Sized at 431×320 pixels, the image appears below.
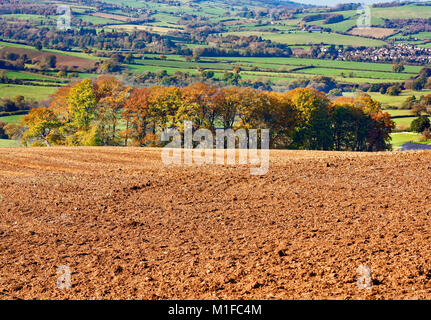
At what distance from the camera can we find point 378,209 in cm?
1394

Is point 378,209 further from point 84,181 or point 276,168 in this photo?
point 84,181

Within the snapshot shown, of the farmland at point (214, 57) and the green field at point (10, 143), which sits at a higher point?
the farmland at point (214, 57)

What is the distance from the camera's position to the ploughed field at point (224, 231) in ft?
30.2

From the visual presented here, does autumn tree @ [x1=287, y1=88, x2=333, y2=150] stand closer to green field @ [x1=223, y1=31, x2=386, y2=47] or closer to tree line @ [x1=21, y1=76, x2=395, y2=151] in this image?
tree line @ [x1=21, y1=76, x2=395, y2=151]

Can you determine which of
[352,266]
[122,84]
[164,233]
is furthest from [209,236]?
[122,84]

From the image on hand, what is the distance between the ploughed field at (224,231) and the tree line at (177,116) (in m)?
35.0

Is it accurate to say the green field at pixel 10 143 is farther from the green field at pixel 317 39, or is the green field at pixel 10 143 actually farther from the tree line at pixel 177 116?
the green field at pixel 317 39

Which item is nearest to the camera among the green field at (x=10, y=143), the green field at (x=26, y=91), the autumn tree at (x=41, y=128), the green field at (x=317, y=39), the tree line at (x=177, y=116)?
the autumn tree at (x=41, y=128)

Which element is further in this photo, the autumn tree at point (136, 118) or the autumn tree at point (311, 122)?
the autumn tree at point (311, 122)

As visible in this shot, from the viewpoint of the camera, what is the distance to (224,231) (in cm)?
1306

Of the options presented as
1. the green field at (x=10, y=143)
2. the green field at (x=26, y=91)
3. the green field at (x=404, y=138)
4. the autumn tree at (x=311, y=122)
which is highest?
the green field at (x=26, y=91)

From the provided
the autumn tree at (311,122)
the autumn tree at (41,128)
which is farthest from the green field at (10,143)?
the autumn tree at (311,122)

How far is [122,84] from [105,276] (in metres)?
59.0

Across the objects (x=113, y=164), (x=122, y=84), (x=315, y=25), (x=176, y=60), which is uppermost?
(x=315, y=25)
